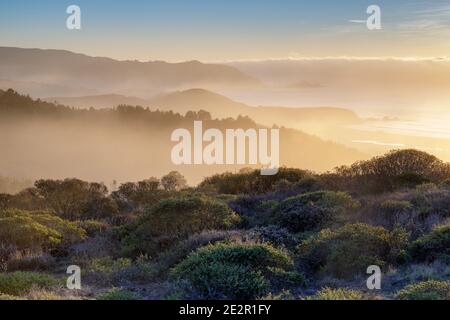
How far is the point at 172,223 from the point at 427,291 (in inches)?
436

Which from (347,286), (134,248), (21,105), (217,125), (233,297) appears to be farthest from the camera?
(21,105)

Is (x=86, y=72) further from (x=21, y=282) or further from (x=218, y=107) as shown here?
(x=21, y=282)

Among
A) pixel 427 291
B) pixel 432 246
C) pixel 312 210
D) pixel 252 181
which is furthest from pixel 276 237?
pixel 252 181

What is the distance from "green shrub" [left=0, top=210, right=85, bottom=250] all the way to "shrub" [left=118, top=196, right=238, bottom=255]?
227cm

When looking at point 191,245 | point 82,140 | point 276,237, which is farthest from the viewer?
point 82,140

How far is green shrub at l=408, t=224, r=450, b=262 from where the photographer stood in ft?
46.1

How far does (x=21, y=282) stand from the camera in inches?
512

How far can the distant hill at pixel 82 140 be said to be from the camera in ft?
427

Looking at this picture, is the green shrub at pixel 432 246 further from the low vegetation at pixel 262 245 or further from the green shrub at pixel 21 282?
the green shrub at pixel 21 282

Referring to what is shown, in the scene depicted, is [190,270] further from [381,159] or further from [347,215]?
[381,159]

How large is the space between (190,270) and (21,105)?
465 feet

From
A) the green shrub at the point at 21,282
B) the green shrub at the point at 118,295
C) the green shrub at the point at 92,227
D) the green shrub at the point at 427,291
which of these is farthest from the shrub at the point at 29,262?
the green shrub at the point at 427,291

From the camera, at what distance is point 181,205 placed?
69.2 ft
